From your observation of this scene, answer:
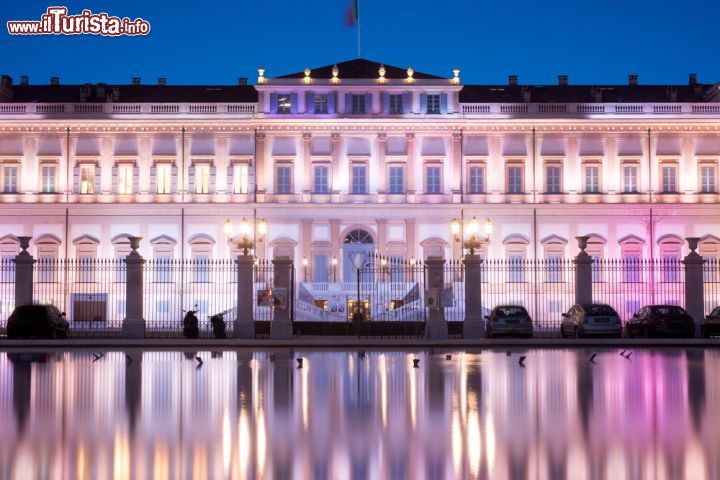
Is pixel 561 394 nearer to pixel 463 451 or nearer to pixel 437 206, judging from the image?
pixel 463 451

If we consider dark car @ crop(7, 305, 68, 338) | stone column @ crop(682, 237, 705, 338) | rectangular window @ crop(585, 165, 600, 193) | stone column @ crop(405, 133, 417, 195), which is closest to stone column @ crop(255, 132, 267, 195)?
stone column @ crop(405, 133, 417, 195)

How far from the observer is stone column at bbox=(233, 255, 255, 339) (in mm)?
29703

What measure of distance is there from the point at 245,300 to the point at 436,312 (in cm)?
604

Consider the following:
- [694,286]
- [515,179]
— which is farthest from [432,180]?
[694,286]

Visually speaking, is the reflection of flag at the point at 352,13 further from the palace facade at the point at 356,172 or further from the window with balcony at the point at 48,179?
the window with balcony at the point at 48,179

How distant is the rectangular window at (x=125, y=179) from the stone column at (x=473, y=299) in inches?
1006

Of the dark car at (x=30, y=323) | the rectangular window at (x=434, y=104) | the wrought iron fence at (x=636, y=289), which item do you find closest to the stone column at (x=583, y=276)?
the wrought iron fence at (x=636, y=289)

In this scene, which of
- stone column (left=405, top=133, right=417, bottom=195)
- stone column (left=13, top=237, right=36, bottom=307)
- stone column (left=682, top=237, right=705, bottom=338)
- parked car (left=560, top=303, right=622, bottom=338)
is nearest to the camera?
stone column (left=13, top=237, right=36, bottom=307)

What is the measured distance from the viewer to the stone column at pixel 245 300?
97.5ft

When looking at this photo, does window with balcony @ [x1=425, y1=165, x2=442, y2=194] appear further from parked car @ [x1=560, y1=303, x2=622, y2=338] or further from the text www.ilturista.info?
parked car @ [x1=560, y1=303, x2=622, y2=338]

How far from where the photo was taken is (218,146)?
165ft

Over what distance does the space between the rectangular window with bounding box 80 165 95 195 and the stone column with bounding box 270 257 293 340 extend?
78.7 ft

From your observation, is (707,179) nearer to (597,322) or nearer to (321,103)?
(321,103)

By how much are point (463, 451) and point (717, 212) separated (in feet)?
144
